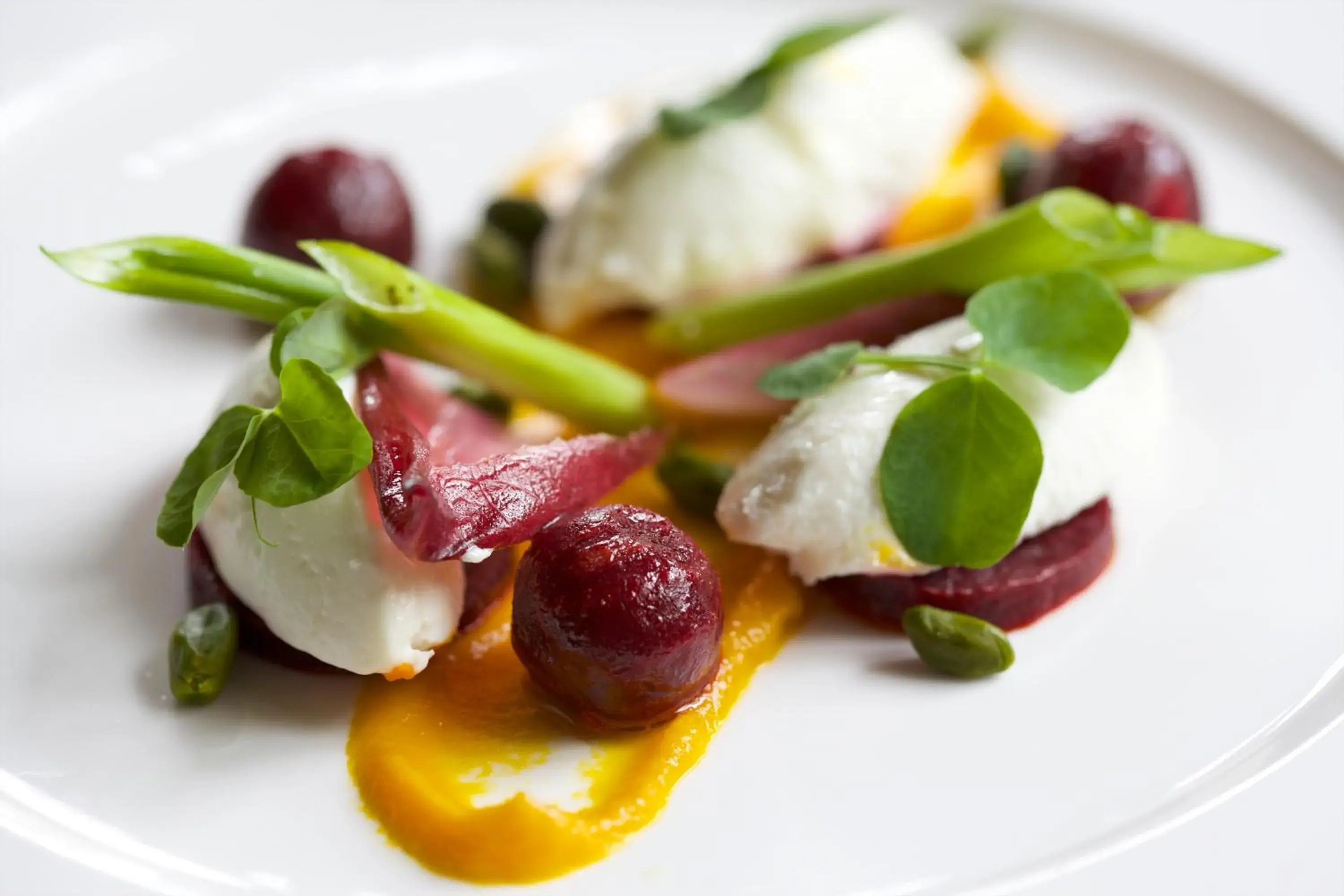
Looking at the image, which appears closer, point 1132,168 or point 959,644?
point 959,644

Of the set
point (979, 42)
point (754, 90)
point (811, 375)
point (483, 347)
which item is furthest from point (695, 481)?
point (979, 42)

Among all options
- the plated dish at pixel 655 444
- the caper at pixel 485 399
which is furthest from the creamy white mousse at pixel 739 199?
the caper at pixel 485 399

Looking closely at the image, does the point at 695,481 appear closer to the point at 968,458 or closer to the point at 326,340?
the point at 968,458

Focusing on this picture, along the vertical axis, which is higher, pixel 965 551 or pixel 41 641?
pixel 965 551

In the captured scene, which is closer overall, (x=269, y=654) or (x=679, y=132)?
(x=269, y=654)

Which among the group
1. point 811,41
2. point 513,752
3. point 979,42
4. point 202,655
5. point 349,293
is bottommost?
point 513,752

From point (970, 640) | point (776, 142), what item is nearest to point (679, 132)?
point (776, 142)

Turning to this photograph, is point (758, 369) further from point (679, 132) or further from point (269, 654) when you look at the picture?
point (269, 654)
